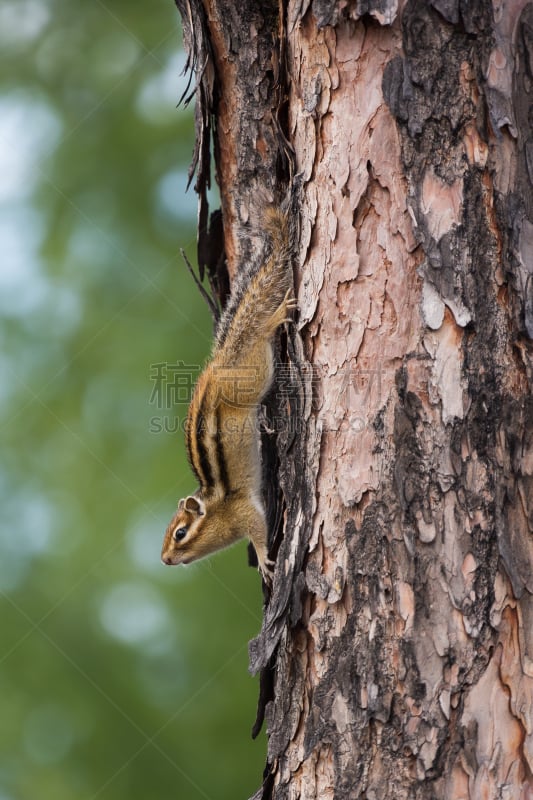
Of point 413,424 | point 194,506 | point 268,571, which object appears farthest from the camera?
point 194,506

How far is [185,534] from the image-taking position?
372 cm

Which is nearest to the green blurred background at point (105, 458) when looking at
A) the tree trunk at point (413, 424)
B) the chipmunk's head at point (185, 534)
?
the chipmunk's head at point (185, 534)

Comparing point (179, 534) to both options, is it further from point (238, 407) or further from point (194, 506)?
point (238, 407)

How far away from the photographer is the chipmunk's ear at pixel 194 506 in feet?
11.8

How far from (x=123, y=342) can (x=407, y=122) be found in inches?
136

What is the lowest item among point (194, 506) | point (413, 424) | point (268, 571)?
point (268, 571)

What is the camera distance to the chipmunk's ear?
3611mm

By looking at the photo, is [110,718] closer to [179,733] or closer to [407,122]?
[179,733]

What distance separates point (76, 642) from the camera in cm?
529

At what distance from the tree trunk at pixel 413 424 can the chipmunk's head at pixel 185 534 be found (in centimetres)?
129

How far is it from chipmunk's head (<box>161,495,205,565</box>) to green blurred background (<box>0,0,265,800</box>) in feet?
3.07

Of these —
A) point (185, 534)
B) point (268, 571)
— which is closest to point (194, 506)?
point (185, 534)

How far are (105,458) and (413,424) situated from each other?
136 inches

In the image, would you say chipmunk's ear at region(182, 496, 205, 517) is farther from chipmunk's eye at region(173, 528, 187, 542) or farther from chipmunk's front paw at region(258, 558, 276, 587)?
chipmunk's front paw at region(258, 558, 276, 587)
